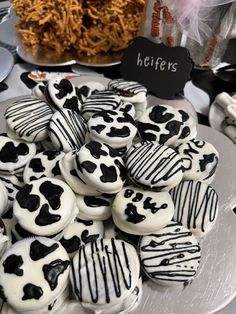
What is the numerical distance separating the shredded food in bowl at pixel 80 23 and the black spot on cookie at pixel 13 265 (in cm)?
76

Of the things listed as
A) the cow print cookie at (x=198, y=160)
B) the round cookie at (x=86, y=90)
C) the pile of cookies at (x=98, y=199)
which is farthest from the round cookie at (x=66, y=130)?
the cow print cookie at (x=198, y=160)

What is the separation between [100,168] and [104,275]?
0.20 meters

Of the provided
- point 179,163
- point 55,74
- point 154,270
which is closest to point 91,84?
point 55,74

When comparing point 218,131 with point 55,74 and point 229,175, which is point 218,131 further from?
point 55,74

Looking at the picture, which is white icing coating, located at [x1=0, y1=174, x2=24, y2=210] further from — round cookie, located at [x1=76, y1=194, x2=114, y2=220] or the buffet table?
the buffet table

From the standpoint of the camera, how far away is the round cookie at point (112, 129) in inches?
35.2

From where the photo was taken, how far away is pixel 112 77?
1.37m

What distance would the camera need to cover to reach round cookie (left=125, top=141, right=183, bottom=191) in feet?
2.75

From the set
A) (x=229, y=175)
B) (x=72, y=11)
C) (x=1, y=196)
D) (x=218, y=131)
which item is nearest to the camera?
(x=1, y=196)

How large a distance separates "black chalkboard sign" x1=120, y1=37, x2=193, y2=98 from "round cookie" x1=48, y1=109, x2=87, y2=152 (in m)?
0.28

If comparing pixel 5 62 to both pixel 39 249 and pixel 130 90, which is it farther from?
pixel 39 249

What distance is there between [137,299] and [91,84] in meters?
0.56

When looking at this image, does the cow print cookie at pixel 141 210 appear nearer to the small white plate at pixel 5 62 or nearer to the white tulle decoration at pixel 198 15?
the white tulle decoration at pixel 198 15

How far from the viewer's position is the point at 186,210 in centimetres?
87
